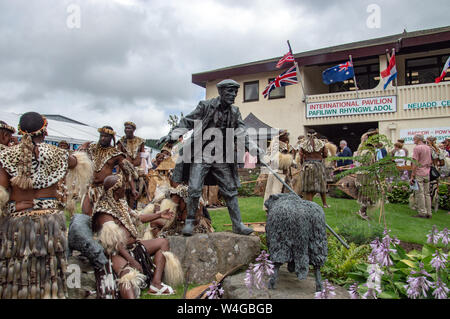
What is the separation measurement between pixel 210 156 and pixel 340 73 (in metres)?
12.6

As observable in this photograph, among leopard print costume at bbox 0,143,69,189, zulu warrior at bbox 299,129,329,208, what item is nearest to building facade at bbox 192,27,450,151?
zulu warrior at bbox 299,129,329,208

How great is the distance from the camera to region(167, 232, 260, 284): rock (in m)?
4.62

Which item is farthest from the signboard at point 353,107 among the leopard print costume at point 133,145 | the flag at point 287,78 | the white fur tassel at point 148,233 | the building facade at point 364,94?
the white fur tassel at point 148,233

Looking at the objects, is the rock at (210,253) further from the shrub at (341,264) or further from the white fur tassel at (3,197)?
the white fur tassel at (3,197)

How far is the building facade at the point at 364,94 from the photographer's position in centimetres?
1558

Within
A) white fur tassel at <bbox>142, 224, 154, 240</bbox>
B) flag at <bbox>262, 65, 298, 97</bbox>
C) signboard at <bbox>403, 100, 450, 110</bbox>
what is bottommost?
white fur tassel at <bbox>142, 224, 154, 240</bbox>

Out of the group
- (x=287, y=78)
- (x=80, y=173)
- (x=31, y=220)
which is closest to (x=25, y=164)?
(x=31, y=220)

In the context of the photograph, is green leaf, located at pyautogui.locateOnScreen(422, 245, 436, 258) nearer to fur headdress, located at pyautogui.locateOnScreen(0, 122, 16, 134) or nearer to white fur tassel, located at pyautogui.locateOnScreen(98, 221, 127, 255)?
white fur tassel, located at pyautogui.locateOnScreen(98, 221, 127, 255)

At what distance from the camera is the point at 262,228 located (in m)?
6.61

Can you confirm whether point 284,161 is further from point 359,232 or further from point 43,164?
point 43,164

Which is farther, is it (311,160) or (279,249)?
(311,160)

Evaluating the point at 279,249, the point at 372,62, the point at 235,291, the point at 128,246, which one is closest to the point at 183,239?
the point at 128,246
